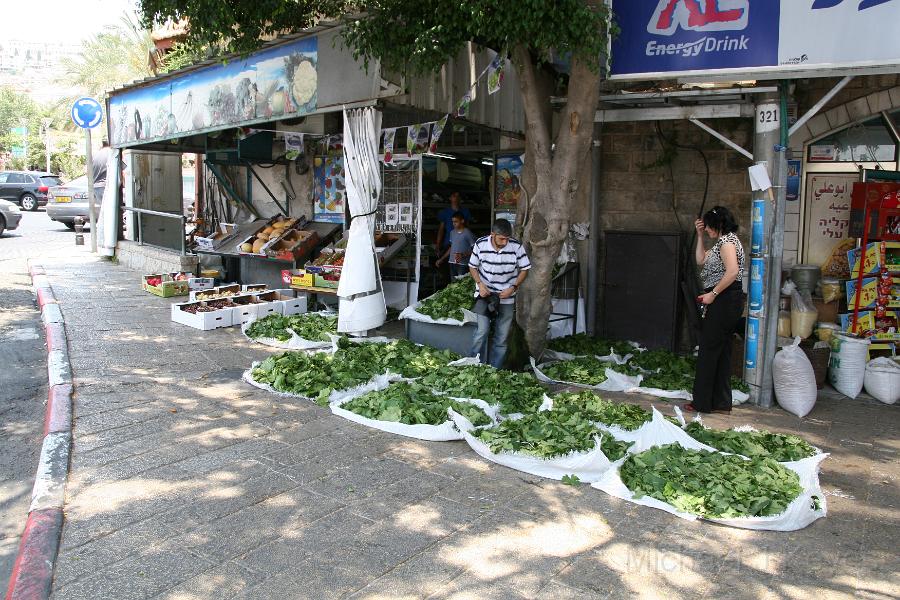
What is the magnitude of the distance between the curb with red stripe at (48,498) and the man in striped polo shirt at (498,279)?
418 cm

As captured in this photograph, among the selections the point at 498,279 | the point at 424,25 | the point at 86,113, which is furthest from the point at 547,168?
the point at 86,113

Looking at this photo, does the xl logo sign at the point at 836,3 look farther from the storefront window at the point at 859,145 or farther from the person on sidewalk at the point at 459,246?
the person on sidewalk at the point at 459,246

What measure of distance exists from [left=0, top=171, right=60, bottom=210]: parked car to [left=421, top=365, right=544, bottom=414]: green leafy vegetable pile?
1279 inches

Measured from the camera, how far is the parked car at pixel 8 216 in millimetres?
22297

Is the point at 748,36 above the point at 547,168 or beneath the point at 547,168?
above

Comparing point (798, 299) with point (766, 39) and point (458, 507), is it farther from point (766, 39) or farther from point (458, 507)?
point (458, 507)

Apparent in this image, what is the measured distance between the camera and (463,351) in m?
8.67

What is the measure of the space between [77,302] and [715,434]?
10.7m

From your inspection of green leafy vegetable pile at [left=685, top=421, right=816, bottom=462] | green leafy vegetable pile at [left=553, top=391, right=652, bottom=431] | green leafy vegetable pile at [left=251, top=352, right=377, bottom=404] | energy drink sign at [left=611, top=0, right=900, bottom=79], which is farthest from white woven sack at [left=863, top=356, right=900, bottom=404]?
green leafy vegetable pile at [left=251, top=352, right=377, bottom=404]

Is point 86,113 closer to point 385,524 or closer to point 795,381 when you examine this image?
point 385,524

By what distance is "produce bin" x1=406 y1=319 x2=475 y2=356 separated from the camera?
28.3 ft

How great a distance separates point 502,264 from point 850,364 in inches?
147

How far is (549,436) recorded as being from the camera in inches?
218

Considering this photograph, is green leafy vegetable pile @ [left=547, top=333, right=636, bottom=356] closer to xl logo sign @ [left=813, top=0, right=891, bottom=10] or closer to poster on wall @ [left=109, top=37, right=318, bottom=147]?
xl logo sign @ [left=813, top=0, right=891, bottom=10]
